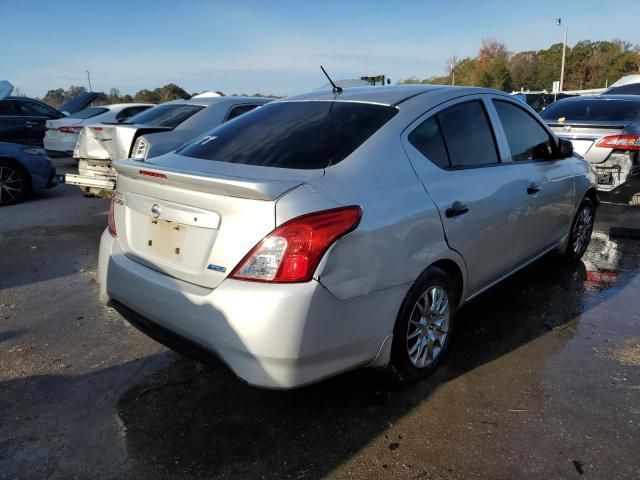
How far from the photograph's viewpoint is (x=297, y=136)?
2.98 meters

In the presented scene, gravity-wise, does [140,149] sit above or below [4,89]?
below

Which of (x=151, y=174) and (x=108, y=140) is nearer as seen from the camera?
(x=151, y=174)

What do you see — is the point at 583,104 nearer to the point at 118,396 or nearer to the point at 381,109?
the point at 381,109

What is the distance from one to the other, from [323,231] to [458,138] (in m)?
1.40

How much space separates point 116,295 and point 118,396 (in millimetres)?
573

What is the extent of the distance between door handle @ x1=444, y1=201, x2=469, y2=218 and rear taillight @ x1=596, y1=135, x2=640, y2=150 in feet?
16.9

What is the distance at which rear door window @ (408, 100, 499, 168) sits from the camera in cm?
300

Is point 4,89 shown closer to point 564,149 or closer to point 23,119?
Answer: point 23,119

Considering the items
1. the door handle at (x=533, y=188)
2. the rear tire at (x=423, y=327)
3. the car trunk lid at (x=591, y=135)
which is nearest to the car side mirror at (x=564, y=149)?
the door handle at (x=533, y=188)

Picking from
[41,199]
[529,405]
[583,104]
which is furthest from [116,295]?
[583,104]

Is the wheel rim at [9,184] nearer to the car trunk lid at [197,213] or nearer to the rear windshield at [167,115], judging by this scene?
the rear windshield at [167,115]

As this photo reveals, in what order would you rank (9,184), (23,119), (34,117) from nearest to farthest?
(9,184)
(23,119)
(34,117)

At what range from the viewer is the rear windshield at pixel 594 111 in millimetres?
7820

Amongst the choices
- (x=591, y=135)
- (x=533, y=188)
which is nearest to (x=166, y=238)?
(x=533, y=188)
